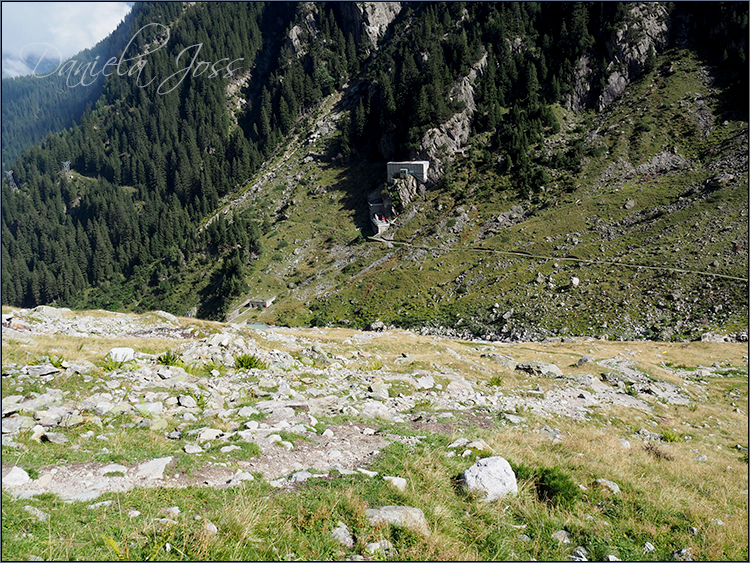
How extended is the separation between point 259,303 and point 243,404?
78981 millimetres

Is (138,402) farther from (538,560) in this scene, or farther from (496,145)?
(496,145)

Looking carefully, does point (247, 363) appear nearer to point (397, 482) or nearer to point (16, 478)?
point (16, 478)

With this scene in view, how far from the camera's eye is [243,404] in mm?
11953

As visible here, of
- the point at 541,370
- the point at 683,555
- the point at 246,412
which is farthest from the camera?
the point at 541,370

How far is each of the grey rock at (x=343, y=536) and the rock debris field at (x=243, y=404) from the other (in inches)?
63.1

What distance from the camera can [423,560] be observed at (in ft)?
17.7

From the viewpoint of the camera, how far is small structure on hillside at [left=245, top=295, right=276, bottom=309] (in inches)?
3428

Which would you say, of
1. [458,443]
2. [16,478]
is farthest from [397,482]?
[16,478]

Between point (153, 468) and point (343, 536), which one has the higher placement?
point (153, 468)

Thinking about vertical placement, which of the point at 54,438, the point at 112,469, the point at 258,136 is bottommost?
the point at 112,469

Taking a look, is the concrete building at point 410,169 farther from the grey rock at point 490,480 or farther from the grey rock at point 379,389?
the grey rock at point 490,480

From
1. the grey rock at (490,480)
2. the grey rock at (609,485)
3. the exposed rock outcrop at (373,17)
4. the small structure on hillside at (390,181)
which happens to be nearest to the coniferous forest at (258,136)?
the exposed rock outcrop at (373,17)

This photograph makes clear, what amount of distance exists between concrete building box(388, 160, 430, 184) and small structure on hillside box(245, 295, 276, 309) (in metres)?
44.3

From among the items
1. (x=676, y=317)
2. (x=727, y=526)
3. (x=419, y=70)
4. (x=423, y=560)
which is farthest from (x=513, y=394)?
(x=419, y=70)
